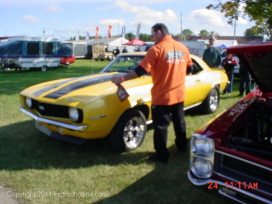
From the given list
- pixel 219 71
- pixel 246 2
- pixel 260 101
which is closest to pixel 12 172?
pixel 260 101

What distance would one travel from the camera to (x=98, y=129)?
12.3 ft

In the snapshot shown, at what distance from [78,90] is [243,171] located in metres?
2.63

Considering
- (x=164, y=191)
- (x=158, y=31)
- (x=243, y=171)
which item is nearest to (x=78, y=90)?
(x=158, y=31)

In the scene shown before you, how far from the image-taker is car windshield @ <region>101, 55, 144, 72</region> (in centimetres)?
522

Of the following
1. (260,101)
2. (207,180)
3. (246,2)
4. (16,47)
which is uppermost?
(246,2)

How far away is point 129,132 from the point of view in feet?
13.7

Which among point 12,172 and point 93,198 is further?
point 12,172

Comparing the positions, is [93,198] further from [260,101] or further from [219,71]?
[219,71]

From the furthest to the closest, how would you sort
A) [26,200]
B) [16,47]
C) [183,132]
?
1. [16,47]
2. [183,132]
3. [26,200]

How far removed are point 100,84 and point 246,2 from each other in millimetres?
11752

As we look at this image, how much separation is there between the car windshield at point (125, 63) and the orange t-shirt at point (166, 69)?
5.31 feet

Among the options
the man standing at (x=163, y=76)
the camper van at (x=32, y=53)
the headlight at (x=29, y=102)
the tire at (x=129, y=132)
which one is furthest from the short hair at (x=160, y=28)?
the camper van at (x=32, y=53)


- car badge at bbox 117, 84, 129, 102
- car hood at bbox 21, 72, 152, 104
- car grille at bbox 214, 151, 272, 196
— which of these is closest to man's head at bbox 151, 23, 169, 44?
car badge at bbox 117, 84, 129, 102

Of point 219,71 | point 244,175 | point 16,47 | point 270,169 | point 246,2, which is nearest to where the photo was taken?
point 270,169
